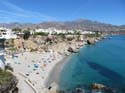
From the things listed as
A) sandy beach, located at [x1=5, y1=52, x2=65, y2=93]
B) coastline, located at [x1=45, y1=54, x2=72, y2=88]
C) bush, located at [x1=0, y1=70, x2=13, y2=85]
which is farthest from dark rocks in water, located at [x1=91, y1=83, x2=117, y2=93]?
bush, located at [x1=0, y1=70, x2=13, y2=85]

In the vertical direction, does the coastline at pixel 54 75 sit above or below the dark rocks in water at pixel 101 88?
below

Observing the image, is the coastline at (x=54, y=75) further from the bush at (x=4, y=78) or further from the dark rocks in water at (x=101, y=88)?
the bush at (x=4, y=78)

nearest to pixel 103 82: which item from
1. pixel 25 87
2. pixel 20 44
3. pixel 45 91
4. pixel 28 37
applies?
pixel 45 91

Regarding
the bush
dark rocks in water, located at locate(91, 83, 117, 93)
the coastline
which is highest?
the bush

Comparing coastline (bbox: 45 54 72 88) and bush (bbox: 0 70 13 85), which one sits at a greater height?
bush (bbox: 0 70 13 85)

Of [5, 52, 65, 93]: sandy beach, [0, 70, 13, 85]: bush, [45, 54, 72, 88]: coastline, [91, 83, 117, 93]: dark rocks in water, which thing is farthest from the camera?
[45, 54, 72, 88]: coastline

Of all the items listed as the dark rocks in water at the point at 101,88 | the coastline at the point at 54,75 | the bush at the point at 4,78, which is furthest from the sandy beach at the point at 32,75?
the dark rocks in water at the point at 101,88

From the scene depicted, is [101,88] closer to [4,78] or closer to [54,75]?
[54,75]

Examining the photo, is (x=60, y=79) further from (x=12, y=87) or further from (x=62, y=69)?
(x=12, y=87)

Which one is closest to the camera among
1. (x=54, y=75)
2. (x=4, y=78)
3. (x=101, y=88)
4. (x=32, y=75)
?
(x=4, y=78)

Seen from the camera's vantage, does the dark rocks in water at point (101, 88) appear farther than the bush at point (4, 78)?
Yes

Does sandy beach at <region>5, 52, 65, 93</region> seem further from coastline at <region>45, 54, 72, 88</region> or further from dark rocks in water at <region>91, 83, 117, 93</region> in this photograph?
dark rocks in water at <region>91, 83, 117, 93</region>

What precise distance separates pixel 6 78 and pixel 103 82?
1933cm

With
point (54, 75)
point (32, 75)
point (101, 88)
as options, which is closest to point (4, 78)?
point (101, 88)
